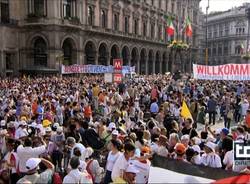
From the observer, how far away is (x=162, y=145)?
834 cm

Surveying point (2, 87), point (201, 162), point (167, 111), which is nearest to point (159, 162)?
point (201, 162)

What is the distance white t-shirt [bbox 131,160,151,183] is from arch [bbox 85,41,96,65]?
40094 millimetres

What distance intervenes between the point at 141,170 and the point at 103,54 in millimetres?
43654

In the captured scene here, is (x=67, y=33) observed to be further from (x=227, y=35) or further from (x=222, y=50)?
(x=222, y=50)

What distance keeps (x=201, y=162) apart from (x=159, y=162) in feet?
5.15

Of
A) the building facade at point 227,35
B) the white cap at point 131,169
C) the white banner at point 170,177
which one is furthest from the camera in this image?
the building facade at point 227,35

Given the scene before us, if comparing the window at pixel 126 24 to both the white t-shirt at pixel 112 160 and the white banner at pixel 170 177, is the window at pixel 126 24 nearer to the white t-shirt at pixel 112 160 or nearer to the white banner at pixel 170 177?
the white t-shirt at pixel 112 160

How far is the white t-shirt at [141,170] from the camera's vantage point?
650 cm

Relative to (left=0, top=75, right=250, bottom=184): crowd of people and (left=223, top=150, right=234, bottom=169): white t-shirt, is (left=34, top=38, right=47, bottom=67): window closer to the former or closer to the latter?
(left=0, top=75, right=250, bottom=184): crowd of people

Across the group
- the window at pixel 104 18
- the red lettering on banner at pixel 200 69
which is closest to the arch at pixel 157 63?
the window at pixel 104 18

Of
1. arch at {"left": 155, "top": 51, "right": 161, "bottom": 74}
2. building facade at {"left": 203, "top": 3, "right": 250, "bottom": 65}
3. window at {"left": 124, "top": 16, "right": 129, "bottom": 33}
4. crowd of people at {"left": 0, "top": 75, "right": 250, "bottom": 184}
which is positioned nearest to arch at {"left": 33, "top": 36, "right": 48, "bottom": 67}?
window at {"left": 124, "top": 16, "right": 129, "bottom": 33}

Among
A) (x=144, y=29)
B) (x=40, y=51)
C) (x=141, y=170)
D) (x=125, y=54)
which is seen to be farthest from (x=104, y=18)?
(x=141, y=170)

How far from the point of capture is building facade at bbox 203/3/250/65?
9719 centimetres

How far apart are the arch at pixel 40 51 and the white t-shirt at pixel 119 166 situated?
3482 centimetres
